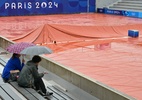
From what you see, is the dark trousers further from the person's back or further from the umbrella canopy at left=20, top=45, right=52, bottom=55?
the umbrella canopy at left=20, top=45, right=52, bottom=55

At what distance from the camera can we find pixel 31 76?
18.3ft

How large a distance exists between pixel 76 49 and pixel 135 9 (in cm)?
1292

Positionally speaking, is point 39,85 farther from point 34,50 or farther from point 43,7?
point 43,7

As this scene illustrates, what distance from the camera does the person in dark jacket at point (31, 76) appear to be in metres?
5.54

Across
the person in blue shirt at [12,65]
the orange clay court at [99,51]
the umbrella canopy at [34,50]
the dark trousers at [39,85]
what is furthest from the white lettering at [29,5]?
the dark trousers at [39,85]

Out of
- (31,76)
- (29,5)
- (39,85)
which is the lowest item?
(39,85)

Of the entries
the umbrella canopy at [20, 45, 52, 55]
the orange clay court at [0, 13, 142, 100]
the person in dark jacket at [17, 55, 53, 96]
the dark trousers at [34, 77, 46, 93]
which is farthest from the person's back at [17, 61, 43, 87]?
the orange clay court at [0, 13, 142, 100]

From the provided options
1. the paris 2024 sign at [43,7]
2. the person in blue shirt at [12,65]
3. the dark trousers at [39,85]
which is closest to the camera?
the dark trousers at [39,85]

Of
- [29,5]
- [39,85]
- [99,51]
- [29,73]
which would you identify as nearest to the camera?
[29,73]

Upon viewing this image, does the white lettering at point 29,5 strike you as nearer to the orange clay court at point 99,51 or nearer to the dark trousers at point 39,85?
the orange clay court at point 99,51

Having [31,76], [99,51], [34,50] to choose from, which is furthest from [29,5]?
[31,76]

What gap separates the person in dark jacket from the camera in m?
5.54

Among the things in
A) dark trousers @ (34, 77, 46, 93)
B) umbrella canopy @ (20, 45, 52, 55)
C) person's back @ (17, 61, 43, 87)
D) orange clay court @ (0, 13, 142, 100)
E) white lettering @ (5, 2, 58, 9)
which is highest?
white lettering @ (5, 2, 58, 9)

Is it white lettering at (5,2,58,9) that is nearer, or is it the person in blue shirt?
the person in blue shirt
